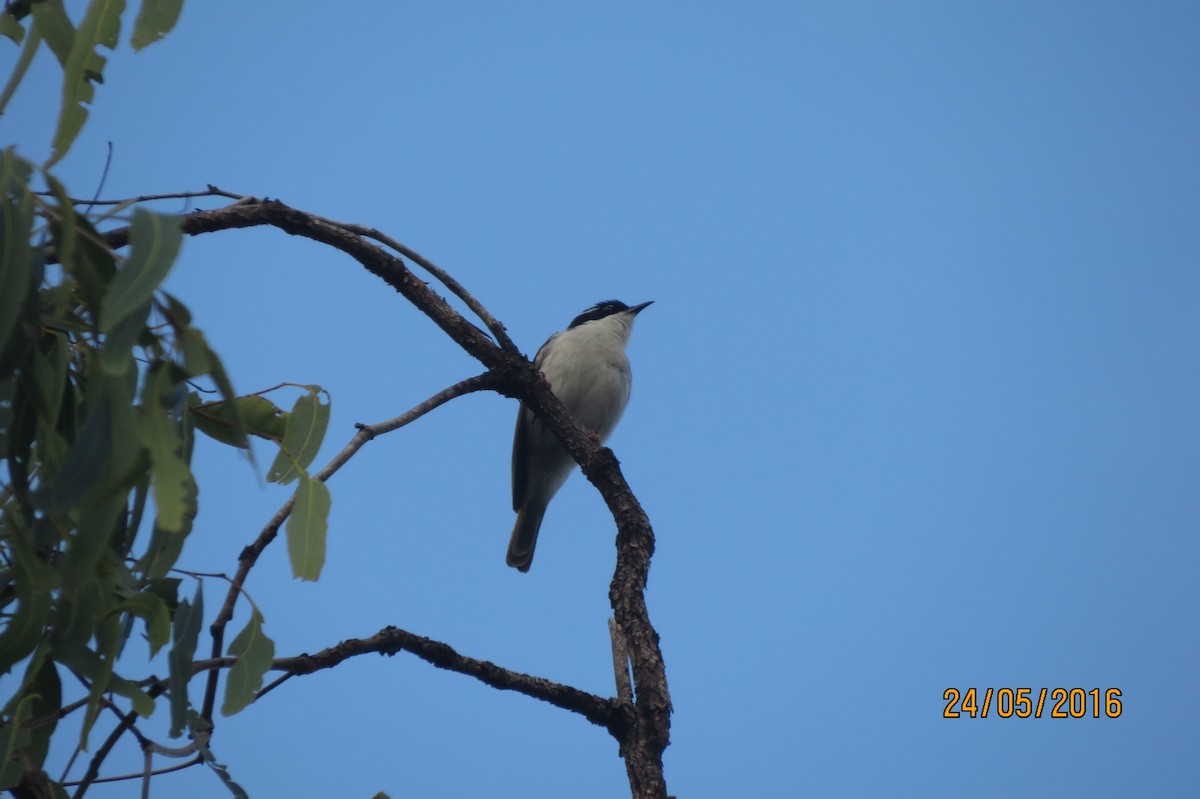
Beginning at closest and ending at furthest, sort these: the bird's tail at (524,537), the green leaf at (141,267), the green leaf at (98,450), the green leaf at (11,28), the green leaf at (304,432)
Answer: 1. the green leaf at (141,267)
2. the green leaf at (98,450)
3. the green leaf at (11,28)
4. the green leaf at (304,432)
5. the bird's tail at (524,537)

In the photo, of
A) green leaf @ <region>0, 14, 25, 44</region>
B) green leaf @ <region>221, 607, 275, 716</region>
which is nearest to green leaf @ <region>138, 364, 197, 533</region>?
green leaf @ <region>221, 607, 275, 716</region>

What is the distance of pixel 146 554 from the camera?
2631 mm

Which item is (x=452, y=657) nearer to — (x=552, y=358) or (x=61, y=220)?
(x=61, y=220)

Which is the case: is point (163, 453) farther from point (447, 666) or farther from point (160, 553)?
point (447, 666)

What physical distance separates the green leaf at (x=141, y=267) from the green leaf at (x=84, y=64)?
2.17 feet

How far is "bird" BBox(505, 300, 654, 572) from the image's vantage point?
8.36 m

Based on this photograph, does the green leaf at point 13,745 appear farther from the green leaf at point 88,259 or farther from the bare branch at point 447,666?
the green leaf at point 88,259

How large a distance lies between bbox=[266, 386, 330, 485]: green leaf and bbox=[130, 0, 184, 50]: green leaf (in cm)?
105

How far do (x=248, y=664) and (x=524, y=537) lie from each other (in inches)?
235

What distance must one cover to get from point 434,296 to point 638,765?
1816mm

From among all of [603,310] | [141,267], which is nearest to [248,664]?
[141,267]

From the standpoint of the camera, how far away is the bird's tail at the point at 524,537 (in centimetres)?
854

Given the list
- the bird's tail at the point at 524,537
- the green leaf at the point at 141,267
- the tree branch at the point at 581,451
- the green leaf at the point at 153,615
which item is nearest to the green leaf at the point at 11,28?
the tree branch at the point at 581,451

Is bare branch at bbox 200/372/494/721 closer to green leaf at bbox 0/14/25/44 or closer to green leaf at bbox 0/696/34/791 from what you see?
green leaf at bbox 0/696/34/791
